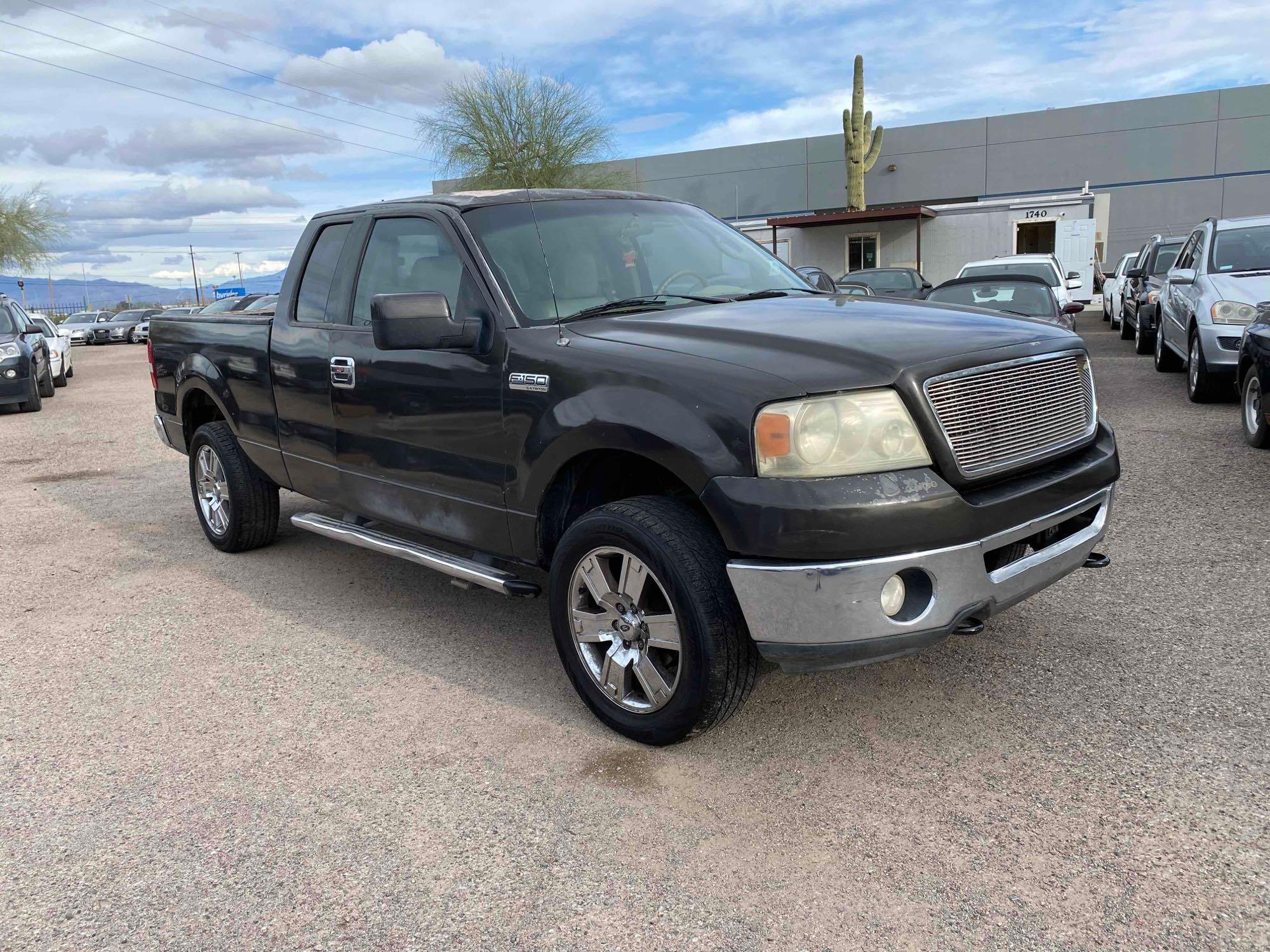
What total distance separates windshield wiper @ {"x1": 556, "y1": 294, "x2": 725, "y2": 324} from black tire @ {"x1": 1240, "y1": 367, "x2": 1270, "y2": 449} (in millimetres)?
4946

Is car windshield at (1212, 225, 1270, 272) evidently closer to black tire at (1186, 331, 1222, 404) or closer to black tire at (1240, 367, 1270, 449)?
black tire at (1186, 331, 1222, 404)

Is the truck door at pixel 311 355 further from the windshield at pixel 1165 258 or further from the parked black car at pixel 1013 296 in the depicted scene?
the windshield at pixel 1165 258

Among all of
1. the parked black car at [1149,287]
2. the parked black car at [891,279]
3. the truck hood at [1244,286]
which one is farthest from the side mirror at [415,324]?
the parked black car at [891,279]

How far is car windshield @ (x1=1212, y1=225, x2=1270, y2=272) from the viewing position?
32.0ft

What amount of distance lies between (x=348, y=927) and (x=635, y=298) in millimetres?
2468

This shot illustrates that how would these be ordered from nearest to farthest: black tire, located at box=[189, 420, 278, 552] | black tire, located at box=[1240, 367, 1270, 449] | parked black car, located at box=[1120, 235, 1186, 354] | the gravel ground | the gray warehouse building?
the gravel ground → black tire, located at box=[189, 420, 278, 552] → black tire, located at box=[1240, 367, 1270, 449] → parked black car, located at box=[1120, 235, 1186, 354] → the gray warehouse building

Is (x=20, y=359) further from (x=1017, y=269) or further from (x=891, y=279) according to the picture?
(x=891, y=279)

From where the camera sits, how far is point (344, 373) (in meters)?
4.48

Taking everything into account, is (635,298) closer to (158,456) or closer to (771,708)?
(771,708)

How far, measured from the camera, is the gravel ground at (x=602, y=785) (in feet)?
8.14

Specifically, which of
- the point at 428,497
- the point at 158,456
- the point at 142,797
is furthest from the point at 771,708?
the point at 158,456

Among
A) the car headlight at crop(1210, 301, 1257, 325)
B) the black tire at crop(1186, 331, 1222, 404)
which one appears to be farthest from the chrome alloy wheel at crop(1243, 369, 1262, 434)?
the black tire at crop(1186, 331, 1222, 404)

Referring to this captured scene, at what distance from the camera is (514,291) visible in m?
3.84

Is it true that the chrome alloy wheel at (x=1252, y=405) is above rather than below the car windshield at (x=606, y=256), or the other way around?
below
